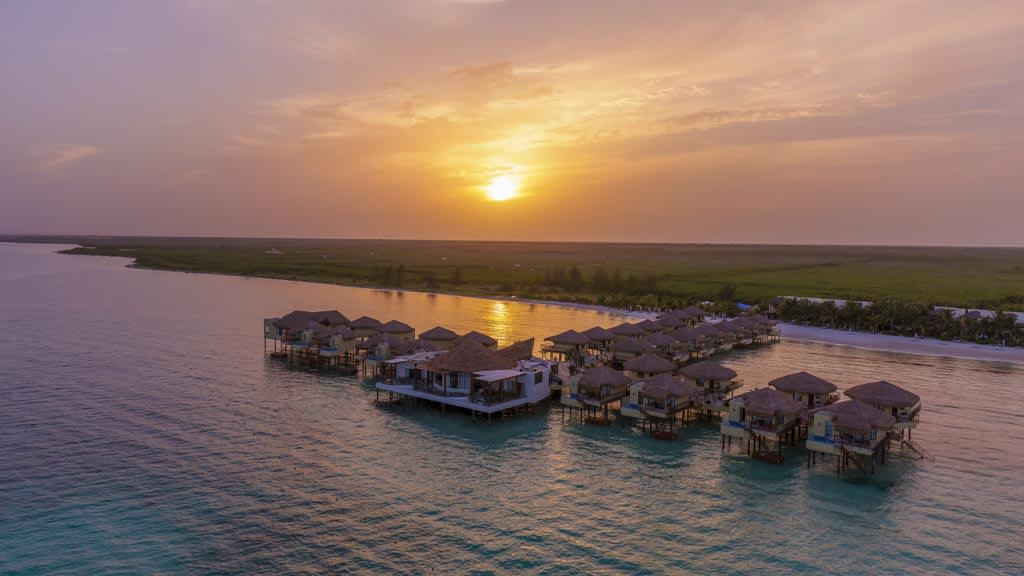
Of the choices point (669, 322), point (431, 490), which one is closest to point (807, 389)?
point (431, 490)

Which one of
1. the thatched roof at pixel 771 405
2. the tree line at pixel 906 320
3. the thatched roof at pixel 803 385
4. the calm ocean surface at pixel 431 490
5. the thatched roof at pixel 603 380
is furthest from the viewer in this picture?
the tree line at pixel 906 320

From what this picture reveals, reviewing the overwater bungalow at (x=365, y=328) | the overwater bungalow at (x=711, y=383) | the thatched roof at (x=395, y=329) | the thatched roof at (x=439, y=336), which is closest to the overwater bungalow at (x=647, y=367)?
the overwater bungalow at (x=711, y=383)

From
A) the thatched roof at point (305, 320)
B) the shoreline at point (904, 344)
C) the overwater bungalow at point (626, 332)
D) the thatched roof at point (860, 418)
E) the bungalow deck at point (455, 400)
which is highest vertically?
the thatched roof at point (305, 320)

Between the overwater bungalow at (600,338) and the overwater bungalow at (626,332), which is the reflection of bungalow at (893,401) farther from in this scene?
the overwater bungalow at (600,338)

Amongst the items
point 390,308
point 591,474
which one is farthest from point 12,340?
point 591,474

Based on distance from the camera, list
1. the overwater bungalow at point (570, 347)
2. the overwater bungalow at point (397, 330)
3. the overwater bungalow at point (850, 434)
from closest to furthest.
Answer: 1. the overwater bungalow at point (850, 434)
2. the overwater bungalow at point (570, 347)
3. the overwater bungalow at point (397, 330)

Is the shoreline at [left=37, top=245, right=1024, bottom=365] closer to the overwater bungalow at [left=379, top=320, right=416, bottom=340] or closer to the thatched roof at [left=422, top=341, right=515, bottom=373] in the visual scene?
the overwater bungalow at [left=379, top=320, right=416, bottom=340]
